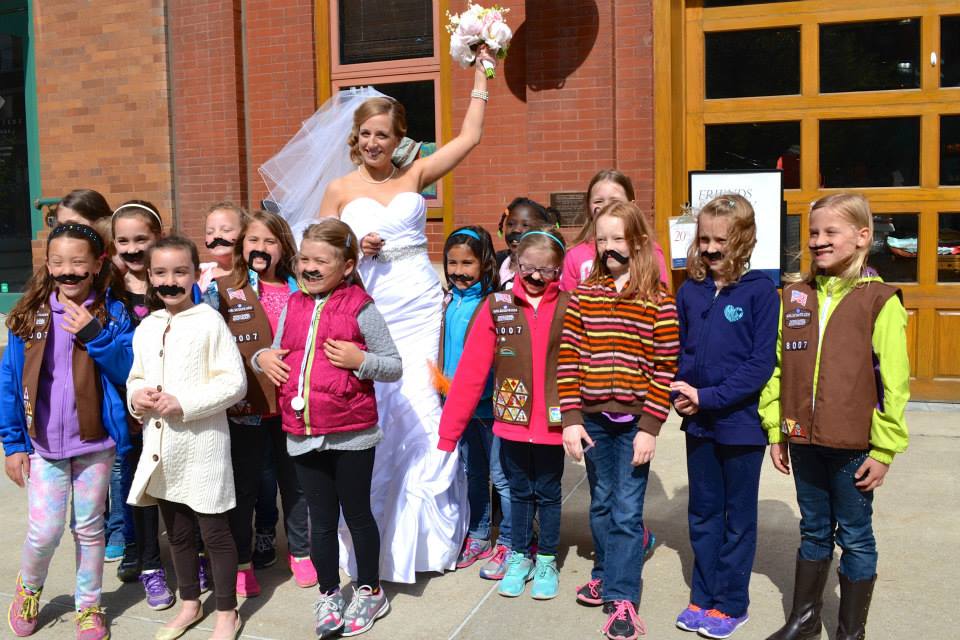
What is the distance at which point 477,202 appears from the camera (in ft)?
25.4

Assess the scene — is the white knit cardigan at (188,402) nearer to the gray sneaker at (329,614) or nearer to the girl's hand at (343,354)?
the girl's hand at (343,354)

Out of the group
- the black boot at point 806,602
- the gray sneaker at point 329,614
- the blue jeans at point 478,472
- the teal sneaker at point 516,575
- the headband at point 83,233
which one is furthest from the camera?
the blue jeans at point 478,472

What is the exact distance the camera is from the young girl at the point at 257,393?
3.95 meters

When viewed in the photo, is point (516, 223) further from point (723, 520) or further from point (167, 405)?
point (167, 405)

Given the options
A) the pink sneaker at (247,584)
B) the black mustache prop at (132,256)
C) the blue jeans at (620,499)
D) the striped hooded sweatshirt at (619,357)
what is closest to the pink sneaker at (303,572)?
the pink sneaker at (247,584)

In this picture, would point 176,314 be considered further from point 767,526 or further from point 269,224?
point 767,526

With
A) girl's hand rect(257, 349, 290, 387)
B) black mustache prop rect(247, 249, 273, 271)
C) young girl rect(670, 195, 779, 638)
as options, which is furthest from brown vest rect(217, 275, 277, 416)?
young girl rect(670, 195, 779, 638)

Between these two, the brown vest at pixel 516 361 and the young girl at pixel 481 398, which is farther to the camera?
the young girl at pixel 481 398

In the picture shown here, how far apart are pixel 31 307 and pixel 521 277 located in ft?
6.69

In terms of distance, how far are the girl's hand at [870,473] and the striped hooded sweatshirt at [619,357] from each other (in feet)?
2.33

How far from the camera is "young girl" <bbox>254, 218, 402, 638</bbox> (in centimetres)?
356

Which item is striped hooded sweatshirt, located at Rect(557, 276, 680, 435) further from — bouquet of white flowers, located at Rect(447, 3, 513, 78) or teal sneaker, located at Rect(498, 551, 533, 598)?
bouquet of white flowers, located at Rect(447, 3, 513, 78)

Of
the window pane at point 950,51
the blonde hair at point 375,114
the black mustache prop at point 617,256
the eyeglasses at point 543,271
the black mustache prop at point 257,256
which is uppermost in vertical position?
the window pane at point 950,51

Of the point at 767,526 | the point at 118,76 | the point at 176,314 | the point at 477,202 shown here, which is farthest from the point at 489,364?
the point at 118,76
